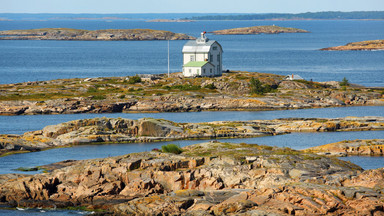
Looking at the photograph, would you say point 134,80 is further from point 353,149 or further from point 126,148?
point 353,149

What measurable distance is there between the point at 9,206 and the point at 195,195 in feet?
39.6

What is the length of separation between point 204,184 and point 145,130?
26.3 metres

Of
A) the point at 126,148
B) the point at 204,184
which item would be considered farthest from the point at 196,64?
the point at 204,184

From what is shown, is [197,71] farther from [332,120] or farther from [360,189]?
[360,189]

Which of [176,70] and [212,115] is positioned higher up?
[212,115]

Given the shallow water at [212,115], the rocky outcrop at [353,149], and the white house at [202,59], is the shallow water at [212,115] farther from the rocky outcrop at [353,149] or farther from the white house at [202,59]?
the rocky outcrop at [353,149]

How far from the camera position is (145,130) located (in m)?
67.2

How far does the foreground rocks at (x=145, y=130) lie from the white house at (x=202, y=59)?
35.3m

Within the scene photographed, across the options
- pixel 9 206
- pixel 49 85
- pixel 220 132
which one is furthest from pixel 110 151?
pixel 49 85

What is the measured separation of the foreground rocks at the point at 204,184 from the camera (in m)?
34.6

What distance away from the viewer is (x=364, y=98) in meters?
95.1

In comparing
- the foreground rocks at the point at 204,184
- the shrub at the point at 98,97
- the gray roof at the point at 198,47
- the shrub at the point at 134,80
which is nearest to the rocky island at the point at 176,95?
the shrub at the point at 98,97

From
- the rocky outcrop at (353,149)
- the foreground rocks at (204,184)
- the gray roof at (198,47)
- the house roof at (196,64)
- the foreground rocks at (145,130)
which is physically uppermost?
the gray roof at (198,47)

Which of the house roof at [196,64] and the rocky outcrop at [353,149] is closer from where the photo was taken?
the rocky outcrop at [353,149]
